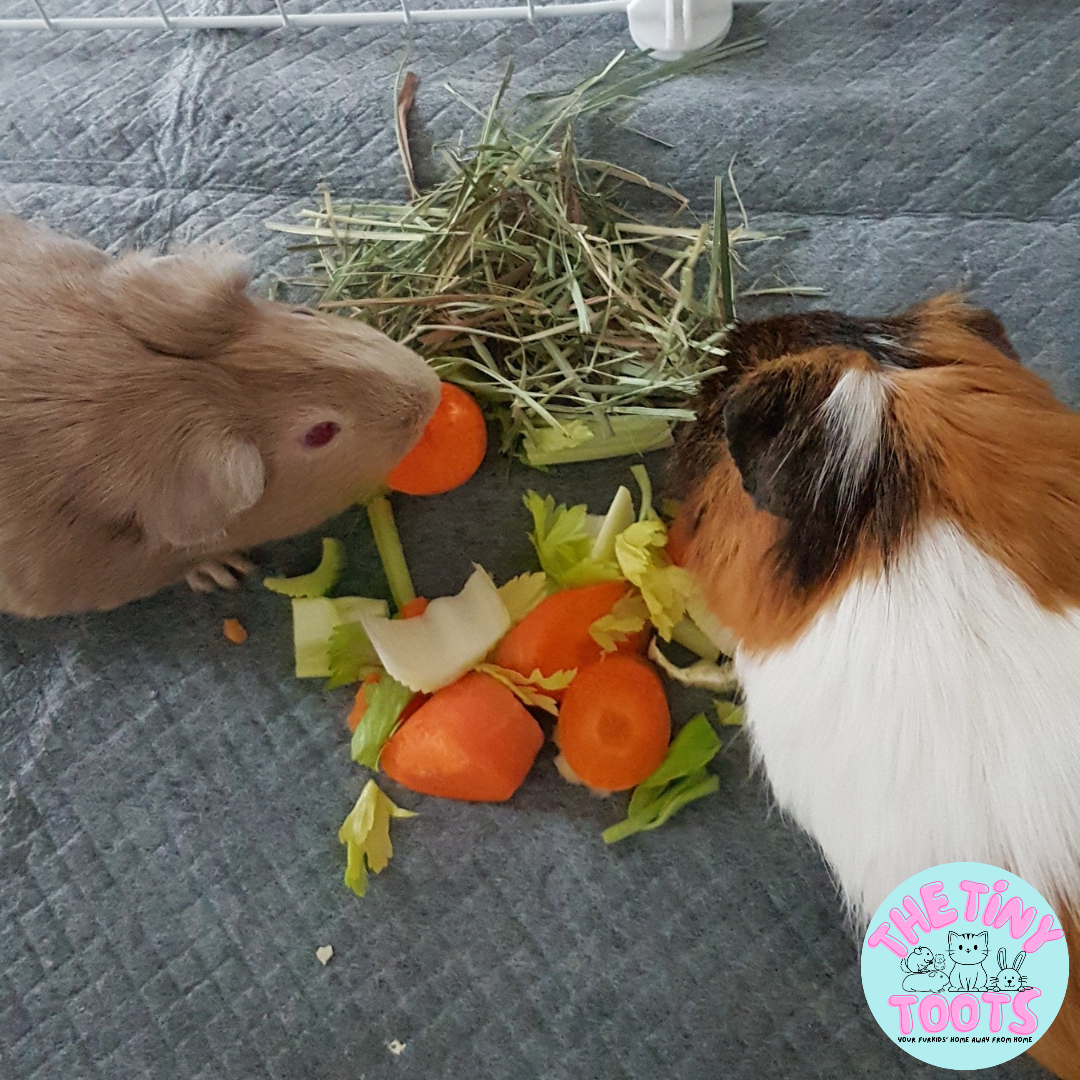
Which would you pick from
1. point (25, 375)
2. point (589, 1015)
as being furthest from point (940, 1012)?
point (25, 375)

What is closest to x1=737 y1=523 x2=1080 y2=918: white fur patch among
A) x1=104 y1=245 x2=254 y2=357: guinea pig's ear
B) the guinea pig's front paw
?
x1=104 y1=245 x2=254 y2=357: guinea pig's ear

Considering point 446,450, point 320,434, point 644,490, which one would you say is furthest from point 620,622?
point 320,434

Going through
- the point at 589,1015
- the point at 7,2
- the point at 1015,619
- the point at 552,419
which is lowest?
the point at 589,1015

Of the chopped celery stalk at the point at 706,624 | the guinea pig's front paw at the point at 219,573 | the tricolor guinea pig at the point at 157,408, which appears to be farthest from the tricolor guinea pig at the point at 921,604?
the guinea pig's front paw at the point at 219,573

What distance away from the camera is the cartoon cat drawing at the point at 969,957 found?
0.76m

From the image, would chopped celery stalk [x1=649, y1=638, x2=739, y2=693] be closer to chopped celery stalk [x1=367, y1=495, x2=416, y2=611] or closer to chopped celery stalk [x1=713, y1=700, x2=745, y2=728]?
chopped celery stalk [x1=713, y1=700, x2=745, y2=728]

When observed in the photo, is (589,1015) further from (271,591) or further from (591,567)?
(271,591)

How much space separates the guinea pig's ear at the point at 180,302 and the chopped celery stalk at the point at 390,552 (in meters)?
0.32

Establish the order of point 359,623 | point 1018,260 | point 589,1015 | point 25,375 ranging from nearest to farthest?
point 25,375 < point 589,1015 < point 359,623 < point 1018,260

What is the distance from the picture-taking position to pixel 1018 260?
1334mm

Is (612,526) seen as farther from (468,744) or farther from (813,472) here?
(813,472)

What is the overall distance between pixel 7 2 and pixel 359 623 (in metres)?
1.28

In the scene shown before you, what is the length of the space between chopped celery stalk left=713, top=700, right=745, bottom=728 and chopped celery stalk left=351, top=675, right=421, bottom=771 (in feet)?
1.24

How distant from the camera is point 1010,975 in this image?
2.49 feet
